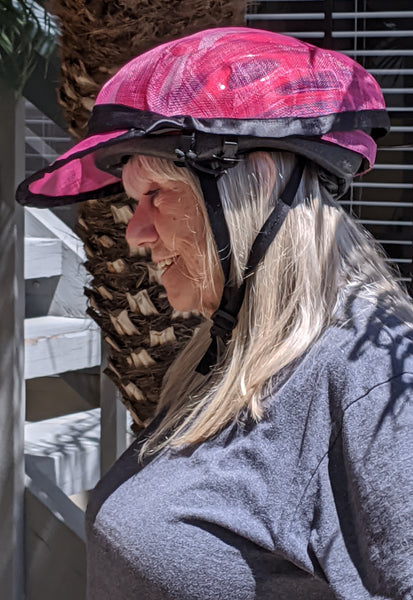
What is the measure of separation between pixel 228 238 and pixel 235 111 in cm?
19

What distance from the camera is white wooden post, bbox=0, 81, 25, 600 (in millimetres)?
2750

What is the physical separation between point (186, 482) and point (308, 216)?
428 mm

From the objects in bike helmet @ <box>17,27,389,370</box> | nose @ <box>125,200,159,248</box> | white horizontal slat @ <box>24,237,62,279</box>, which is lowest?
white horizontal slat @ <box>24,237,62,279</box>

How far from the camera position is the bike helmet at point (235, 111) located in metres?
1.34

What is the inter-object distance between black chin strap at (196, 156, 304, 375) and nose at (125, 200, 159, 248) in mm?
178

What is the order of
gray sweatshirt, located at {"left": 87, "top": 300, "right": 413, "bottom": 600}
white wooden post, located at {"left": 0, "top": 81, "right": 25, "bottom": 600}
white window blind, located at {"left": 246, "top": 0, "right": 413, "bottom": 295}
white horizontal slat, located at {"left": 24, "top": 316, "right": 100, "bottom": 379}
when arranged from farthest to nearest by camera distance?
1. white horizontal slat, located at {"left": 24, "top": 316, "right": 100, "bottom": 379}
2. white wooden post, located at {"left": 0, "top": 81, "right": 25, "bottom": 600}
3. white window blind, located at {"left": 246, "top": 0, "right": 413, "bottom": 295}
4. gray sweatshirt, located at {"left": 87, "top": 300, "right": 413, "bottom": 600}

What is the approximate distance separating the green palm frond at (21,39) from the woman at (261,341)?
1205mm

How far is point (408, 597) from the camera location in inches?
41.2

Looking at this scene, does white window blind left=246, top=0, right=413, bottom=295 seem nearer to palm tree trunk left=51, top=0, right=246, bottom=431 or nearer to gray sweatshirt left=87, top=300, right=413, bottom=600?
palm tree trunk left=51, top=0, right=246, bottom=431

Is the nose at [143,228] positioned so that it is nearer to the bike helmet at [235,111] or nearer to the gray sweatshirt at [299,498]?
the bike helmet at [235,111]

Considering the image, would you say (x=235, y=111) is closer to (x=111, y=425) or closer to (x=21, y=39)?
(x=21, y=39)

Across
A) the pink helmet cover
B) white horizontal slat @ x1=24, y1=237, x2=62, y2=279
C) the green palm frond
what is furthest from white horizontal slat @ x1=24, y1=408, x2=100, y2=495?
the pink helmet cover

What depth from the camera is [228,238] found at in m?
1.38

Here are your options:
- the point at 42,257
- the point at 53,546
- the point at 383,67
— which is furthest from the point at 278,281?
the point at 42,257
